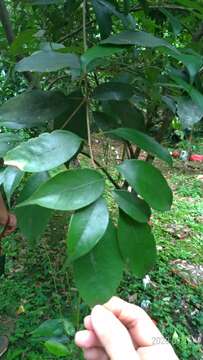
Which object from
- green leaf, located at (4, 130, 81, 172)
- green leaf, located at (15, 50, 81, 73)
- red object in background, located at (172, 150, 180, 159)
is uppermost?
green leaf, located at (15, 50, 81, 73)

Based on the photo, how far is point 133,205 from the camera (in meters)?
0.49

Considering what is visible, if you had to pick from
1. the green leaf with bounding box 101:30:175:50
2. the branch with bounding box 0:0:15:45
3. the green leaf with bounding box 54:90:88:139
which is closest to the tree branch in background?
the branch with bounding box 0:0:15:45

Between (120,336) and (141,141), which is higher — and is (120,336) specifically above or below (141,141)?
below

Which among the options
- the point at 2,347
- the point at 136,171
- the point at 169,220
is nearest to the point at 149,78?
the point at 136,171

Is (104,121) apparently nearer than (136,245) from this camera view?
No

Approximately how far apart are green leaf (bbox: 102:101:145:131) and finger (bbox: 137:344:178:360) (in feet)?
1.19

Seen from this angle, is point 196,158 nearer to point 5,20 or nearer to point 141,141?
point 5,20

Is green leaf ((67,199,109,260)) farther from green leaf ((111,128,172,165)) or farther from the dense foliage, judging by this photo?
green leaf ((111,128,172,165))

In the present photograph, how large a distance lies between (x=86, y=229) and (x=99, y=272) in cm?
5

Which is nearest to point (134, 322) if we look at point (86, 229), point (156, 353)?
point (156, 353)

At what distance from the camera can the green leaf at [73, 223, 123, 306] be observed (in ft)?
1.49

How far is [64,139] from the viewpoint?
50cm

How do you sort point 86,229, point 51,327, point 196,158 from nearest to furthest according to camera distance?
point 86,229, point 51,327, point 196,158

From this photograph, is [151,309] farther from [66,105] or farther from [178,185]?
[178,185]
